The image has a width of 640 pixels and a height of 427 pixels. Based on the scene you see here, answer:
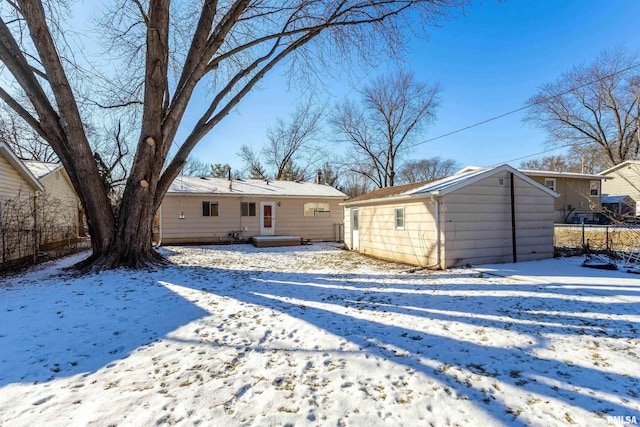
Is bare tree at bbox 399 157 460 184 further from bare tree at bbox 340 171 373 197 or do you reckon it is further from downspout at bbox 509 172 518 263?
downspout at bbox 509 172 518 263

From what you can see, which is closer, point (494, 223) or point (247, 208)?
point (494, 223)

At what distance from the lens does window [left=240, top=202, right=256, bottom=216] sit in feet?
51.7

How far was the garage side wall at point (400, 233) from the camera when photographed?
862 cm

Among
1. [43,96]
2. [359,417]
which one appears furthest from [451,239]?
[43,96]

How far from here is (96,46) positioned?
8953 millimetres

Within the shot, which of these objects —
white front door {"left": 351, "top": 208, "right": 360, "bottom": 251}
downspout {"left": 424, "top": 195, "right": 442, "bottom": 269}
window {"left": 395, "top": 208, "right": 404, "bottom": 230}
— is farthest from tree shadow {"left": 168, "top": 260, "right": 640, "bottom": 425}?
white front door {"left": 351, "top": 208, "right": 360, "bottom": 251}

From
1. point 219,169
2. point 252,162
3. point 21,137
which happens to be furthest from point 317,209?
point 21,137

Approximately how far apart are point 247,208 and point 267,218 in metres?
1.16

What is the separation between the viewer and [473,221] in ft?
27.6

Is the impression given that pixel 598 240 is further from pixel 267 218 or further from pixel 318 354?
pixel 267 218

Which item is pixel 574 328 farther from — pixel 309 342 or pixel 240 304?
pixel 240 304

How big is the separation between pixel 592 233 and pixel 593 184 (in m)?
11.6

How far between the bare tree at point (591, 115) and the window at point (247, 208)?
2022cm

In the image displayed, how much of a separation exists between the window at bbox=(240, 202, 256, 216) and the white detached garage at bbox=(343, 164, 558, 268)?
311 inches
